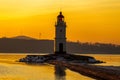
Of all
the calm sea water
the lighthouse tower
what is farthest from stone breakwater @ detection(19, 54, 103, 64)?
the calm sea water

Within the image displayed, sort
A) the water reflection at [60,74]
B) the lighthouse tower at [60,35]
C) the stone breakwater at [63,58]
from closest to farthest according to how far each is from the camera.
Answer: the water reflection at [60,74]
the stone breakwater at [63,58]
the lighthouse tower at [60,35]

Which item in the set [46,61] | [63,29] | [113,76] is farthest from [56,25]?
[113,76]

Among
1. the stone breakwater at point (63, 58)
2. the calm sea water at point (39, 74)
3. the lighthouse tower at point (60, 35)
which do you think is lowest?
the calm sea water at point (39, 74)

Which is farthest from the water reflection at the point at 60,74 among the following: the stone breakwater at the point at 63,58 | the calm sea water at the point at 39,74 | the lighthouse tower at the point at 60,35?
the lighthouse tower at the point at 60,35

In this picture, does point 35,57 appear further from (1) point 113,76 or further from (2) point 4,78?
(1) point 113,76

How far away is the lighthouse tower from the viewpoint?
3883 inches

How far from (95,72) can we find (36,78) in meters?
7.11

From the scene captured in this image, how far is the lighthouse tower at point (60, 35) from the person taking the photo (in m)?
98.6

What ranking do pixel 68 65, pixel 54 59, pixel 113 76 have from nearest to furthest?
pixel 113 76
pixel 68 65
pixel 54 59

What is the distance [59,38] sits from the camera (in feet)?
327

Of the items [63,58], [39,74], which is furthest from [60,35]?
[39,74]

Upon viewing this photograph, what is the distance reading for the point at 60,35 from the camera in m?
100

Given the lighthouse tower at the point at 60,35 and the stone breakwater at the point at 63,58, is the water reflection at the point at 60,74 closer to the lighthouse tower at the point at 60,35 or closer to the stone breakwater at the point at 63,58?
the stone breakwater at the point at 63,58

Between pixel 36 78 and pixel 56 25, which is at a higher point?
pixel 56 25
